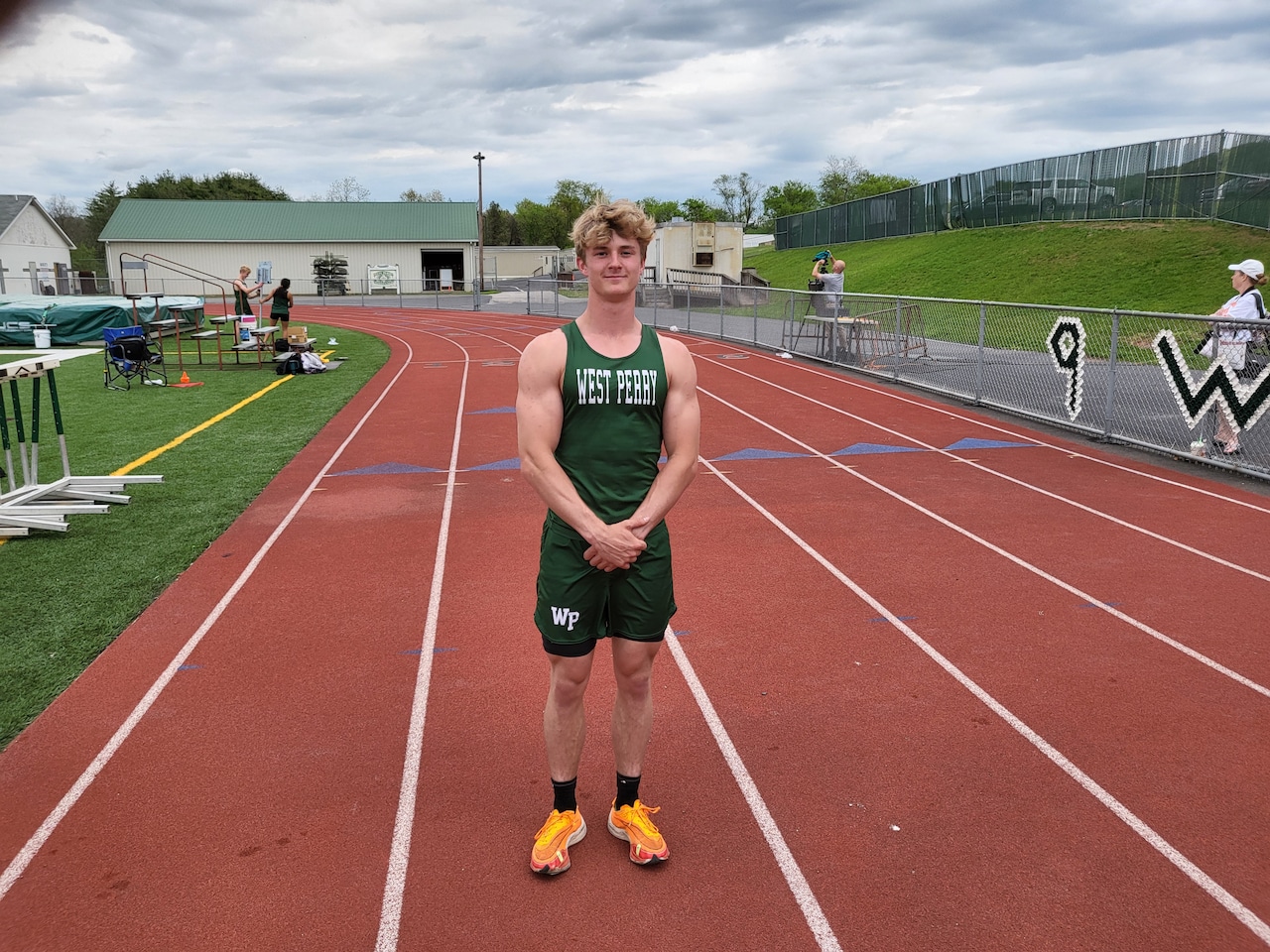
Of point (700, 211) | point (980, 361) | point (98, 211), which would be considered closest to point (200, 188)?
point (98, 211)

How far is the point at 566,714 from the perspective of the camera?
10.8 ft

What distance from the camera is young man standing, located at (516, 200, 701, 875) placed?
3.01 metres

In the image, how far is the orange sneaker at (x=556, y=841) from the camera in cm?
323

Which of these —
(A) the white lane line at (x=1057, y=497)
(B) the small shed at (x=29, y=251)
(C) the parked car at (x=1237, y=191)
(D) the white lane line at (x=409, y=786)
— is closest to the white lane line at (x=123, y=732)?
(D) the white lane line at (x=409, y=786)

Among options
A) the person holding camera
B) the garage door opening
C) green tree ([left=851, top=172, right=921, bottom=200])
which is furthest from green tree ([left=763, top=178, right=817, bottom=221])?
the person holding camera

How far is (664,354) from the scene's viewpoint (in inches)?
122

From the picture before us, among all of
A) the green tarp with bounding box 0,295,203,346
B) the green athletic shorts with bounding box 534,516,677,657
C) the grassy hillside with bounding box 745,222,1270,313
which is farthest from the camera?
the grassy hillside with bounding box 745,222,1270,313

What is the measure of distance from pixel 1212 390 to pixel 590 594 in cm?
860

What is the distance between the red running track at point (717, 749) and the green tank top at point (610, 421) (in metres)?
1.33

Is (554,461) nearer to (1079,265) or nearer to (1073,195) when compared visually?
(1079,265)

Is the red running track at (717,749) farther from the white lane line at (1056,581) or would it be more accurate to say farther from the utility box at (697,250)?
the utility box at (697,250)

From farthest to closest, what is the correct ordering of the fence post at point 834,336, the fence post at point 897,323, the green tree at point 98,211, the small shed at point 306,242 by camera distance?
the green tree at point 98,211
the small shed at point 306,242
the fence post at point 834,336
the fence post at point 897,323

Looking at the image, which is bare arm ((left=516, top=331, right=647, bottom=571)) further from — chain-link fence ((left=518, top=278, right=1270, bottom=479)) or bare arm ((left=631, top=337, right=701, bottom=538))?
chain-link fence ((left=518, top=278, right=1270, bottom=479))

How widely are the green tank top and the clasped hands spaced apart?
74 mm
